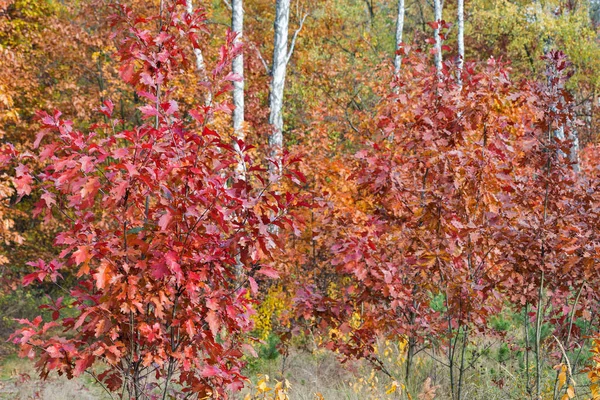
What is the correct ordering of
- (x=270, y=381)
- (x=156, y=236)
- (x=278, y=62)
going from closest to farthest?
1. (x=156, y=236)
2. (x=270, y=381)
3. (x=278, y=62)

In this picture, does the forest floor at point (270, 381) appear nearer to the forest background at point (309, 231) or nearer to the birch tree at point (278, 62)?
the forest background at point (309, 231)

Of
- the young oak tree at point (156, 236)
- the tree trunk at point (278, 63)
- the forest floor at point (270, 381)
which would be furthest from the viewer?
the tree trunk at point (278, 63)

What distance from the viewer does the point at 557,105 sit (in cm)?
408

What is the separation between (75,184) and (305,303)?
2105 mm

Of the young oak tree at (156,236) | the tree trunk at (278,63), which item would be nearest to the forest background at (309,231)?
the young oak tree at (156,236)

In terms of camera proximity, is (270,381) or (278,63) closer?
(270,381)

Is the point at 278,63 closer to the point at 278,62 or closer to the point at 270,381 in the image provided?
the point at 278,62

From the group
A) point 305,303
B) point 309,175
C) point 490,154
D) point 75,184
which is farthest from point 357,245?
point 309,175

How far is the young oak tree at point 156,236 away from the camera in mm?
2896

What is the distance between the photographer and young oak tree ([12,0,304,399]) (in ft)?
9.50

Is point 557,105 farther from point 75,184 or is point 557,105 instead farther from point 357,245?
point 75,184

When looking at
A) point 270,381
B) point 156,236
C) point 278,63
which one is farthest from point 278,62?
point 156,236

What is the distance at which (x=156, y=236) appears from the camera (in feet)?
10.1

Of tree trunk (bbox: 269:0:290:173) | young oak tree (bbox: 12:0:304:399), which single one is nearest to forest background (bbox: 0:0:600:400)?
young oak tree (bbox: 12:0:304:399)
